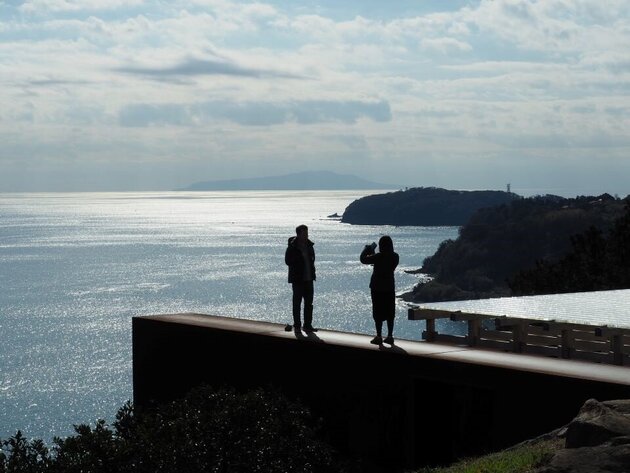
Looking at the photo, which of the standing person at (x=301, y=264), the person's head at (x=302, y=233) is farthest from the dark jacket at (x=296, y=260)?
the person's head at (x=302, y=233)

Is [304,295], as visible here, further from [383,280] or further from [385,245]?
[385,245]

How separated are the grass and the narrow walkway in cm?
177

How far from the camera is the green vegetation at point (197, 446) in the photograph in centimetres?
1151

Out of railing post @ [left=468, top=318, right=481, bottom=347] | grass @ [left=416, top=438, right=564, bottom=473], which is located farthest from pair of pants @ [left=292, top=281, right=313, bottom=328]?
grass @ [left=416, top=438, right=564, bottom=473]

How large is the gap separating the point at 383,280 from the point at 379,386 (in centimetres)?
152

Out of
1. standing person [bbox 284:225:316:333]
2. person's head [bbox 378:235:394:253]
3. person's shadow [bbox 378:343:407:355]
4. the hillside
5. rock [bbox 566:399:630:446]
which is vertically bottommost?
the hillside

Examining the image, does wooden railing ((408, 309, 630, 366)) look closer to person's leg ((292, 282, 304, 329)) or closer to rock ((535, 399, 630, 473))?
person's leg ((292, 282, 304, 329))

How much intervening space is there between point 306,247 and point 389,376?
9.67 feet

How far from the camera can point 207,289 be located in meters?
121

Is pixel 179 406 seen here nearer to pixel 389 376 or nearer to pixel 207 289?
pixel 389 376

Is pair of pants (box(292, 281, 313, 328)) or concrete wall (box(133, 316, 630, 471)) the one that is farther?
pair of pants (box(292, 281, 313, 328))

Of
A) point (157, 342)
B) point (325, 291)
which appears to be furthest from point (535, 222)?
point (157, 342)

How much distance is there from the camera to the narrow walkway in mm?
11498

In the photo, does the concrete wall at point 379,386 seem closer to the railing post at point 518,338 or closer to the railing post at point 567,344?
the railing post at point 518,338
